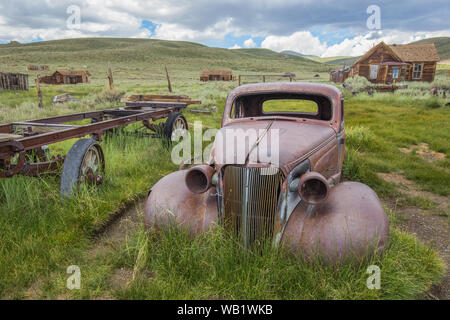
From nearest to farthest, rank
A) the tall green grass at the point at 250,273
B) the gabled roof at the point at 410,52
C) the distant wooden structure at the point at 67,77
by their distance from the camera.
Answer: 1. the tall green grass at the point at 250,273
2. the gabled roof at the point at 410,52
3. the distant wooden structure at the point at 67,77

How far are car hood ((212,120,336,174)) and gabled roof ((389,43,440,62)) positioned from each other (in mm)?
34975

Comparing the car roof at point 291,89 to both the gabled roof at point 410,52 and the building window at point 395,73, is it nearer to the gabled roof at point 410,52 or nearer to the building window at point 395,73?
the building window at point 395,73

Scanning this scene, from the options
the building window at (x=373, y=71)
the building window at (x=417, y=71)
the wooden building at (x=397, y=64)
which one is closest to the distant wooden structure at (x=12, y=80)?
the wooden building at (x=397, y=64)

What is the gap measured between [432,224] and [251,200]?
312 cm

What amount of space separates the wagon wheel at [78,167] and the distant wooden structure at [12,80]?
27.0m

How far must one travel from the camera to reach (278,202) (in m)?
2.65

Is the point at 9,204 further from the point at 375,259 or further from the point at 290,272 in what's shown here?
the point at 375,259

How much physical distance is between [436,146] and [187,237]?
8285 millimetres

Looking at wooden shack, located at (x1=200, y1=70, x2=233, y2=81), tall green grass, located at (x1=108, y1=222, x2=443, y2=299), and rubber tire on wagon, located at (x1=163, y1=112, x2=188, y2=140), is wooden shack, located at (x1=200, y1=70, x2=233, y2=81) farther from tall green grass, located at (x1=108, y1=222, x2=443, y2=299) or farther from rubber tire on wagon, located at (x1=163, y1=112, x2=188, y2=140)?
tall green grass, located at (x1=108, y1=222, x2=443, y2=299)

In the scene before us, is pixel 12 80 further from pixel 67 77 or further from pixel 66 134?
pixel 66 134

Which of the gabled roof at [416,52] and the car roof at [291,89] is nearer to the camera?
the car roof at [291,89]

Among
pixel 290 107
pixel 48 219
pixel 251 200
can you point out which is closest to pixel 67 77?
pixel 290 107

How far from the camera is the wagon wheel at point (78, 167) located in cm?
369

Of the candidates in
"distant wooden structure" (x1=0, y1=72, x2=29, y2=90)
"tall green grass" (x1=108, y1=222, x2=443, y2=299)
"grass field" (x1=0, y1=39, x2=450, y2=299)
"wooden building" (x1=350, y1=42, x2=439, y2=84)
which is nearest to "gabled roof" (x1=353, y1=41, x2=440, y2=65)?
"wooden building" (x1=350, y1=42, x2=439, y2=84)
